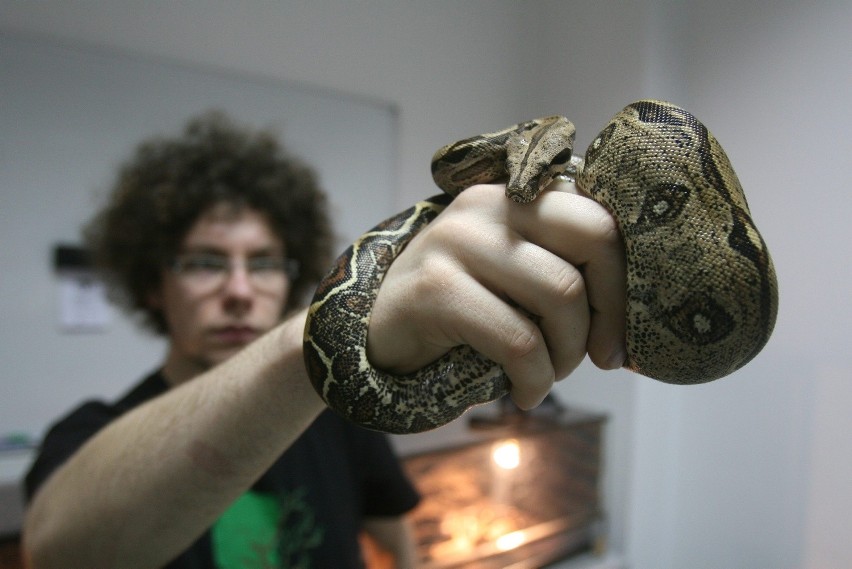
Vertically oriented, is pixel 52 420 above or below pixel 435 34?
below

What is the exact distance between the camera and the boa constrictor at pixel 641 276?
58 centimetres

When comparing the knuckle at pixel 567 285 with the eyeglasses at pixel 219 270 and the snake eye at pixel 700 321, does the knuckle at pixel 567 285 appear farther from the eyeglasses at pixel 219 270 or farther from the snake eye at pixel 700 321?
the eyeglasses at pixel 219 270

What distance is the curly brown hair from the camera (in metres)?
1.65

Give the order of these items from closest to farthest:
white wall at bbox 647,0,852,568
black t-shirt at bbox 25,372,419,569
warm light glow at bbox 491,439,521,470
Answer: white wall at bbox 647,0,852,568 < black t-shirt at bbox 25,372,419,569 < warm light glow at bbox 491,439,521,470

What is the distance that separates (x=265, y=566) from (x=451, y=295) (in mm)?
1010

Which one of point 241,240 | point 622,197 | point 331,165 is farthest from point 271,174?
point 622,197

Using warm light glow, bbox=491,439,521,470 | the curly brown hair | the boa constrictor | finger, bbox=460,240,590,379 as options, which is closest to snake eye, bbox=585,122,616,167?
the boa constrictor

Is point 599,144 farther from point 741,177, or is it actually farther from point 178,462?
point 178,462

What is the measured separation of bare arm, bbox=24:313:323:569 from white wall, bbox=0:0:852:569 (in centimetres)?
61

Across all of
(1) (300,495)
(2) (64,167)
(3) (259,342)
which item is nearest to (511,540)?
(1) (300,495)

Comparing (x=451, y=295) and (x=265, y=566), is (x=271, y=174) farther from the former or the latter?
(x=451, y=295)

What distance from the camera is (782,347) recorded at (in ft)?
2.84

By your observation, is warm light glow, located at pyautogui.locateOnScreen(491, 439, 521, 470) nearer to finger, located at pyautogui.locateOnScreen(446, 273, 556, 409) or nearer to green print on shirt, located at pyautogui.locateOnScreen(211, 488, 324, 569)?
green print on shirt, located at pyautogui.locateOnScreen(211, 488, 324, 569)

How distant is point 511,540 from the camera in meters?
2.21
